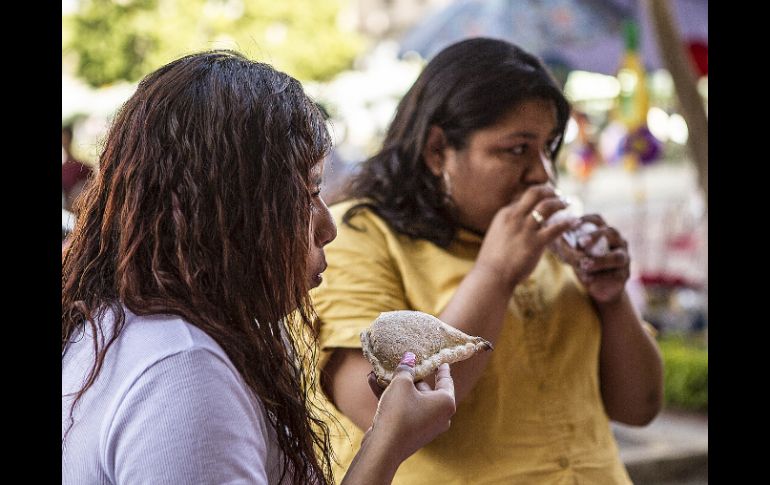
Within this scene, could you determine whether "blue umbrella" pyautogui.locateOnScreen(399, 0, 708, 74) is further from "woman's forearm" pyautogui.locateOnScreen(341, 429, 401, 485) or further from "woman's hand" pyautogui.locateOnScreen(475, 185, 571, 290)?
"woman's forearm" pyautogui.locateOnScreen(341, 429, 401, 485)

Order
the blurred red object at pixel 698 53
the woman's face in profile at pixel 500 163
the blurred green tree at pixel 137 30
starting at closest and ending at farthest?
the woman's face in profile at pixel 500 163, the blurred red object at pixel 698 53, the blurred green tree at pixel 137 30

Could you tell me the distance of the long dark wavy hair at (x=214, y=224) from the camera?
106 cm

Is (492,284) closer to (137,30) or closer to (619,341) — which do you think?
(619,341)

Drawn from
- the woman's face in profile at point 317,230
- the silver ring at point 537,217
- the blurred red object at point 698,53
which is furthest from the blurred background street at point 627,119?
the silver ring at point 537,217

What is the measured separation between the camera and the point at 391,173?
6.54ft

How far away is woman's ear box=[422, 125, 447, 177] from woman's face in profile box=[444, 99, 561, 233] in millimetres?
31

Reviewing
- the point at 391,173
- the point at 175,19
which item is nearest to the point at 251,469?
the point at 391,173

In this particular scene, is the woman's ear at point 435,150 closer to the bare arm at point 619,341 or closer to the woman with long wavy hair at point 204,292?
the bare arm at point 619,341

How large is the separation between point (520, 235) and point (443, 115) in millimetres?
333
